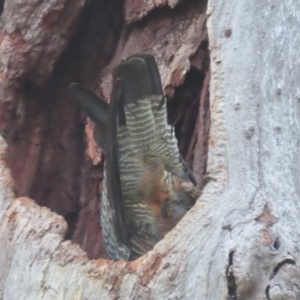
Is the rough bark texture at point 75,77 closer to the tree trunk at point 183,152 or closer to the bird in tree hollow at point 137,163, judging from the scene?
the tree trunk at point 183,152

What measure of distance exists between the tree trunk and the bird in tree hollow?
18 centimetres

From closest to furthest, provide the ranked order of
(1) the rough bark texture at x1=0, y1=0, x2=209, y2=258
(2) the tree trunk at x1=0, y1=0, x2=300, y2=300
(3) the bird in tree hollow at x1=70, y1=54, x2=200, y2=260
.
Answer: (2) the tree trunk at x1=0, y1=0, x2=300, y2=300
(3) the bird in tree hollow at x1=70, y1=54, x2=200, y2=260
(1) the rough bark texture at x1=0, y1=0, x2=209, y2=258

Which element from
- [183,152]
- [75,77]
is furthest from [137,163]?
[75,77]

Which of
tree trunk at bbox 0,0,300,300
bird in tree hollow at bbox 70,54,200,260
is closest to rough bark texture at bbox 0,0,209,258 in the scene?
tree trunk at bbox 0,0,300,300

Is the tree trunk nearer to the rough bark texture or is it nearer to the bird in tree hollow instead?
the rough bark texture

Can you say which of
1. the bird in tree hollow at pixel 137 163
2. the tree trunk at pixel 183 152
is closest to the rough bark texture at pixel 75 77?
the tree trunk at pixel 183 152

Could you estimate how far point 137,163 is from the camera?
2.21 m

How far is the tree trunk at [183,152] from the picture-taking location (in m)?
1.72

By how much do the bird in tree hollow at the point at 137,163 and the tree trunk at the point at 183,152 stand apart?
178mm

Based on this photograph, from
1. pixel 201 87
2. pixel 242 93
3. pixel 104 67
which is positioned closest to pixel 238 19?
pixel 242 93

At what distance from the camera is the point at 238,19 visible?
1.96m

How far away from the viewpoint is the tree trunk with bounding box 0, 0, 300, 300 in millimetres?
1718

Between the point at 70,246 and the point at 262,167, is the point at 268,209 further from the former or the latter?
the point at 70,246

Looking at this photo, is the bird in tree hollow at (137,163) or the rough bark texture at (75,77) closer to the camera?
the bird in tree hollow at (137,163)
